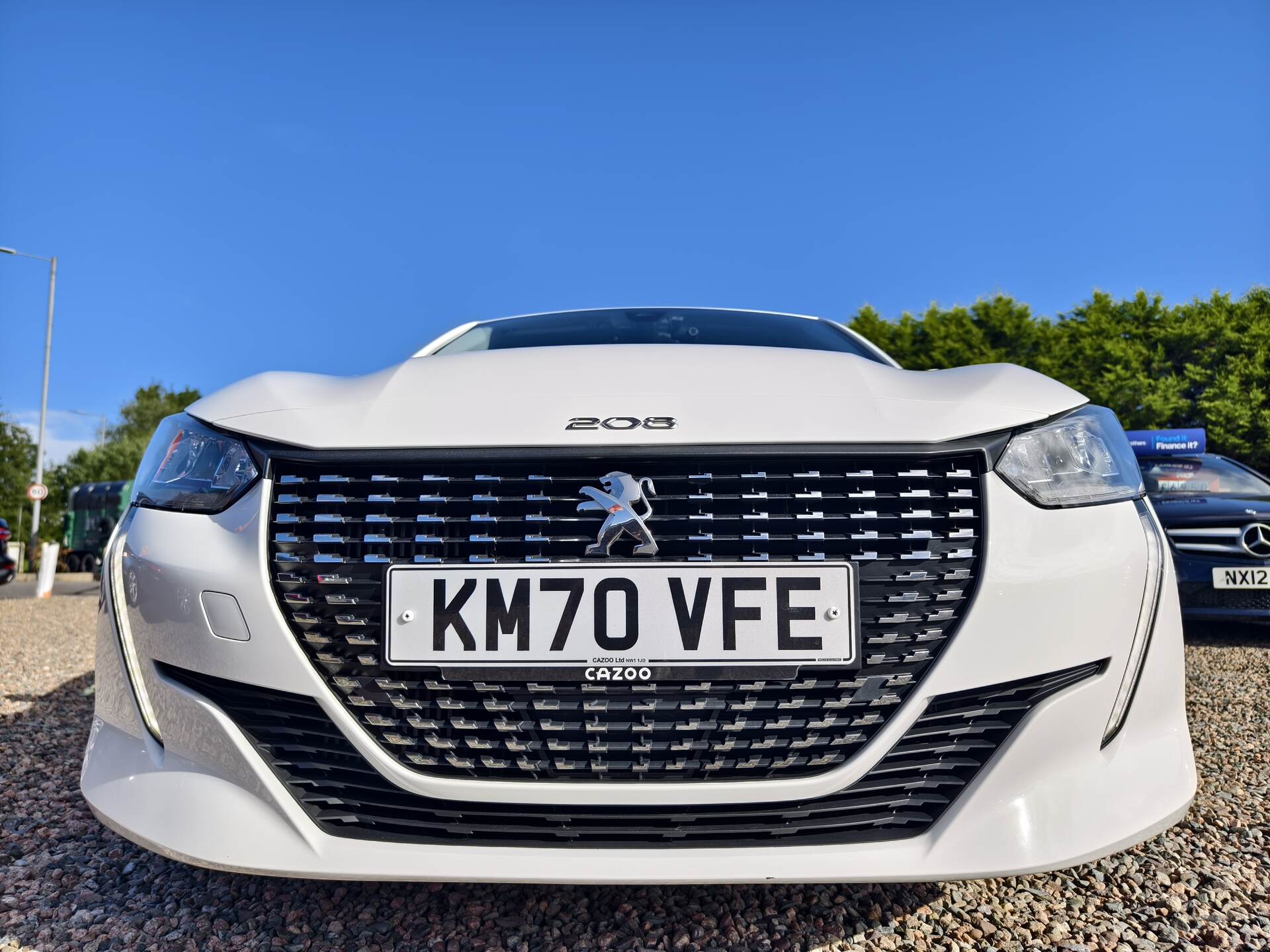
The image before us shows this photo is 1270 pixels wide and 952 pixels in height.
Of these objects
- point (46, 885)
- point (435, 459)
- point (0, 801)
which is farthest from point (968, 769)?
point (0, 801)

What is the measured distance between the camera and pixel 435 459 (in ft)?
4.75

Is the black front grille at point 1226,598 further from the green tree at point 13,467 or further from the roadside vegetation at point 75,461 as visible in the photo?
the green tree at point 13,467

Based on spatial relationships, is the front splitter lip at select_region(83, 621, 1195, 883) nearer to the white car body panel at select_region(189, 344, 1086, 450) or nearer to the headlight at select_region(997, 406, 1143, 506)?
the headlight at select_region(997, 406, 1143, 506)

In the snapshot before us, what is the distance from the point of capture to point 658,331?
2.85 meters

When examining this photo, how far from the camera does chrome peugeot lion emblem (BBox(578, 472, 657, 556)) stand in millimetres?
1410

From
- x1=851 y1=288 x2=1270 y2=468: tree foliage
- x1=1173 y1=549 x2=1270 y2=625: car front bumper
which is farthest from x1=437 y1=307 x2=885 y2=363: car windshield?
x1=851 y1=288 x2=1270 y2=468: tree foliage

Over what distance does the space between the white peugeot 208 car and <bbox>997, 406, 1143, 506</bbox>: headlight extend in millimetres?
13

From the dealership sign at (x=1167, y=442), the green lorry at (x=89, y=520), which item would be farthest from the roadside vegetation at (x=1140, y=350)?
the green lorry at (x=89, y=520)

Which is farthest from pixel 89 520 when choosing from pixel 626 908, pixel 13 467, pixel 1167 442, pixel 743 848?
pixel 743 848

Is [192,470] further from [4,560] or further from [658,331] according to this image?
[4,560]

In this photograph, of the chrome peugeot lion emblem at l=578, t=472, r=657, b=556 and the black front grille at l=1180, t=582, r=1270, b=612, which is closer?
the chrome peugeot lion emblem at l=578, t=472, r=657, b=556

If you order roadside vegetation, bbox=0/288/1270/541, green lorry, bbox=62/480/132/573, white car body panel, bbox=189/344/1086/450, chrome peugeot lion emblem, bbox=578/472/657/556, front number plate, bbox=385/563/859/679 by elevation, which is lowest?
green lorry, bbox=62/480/132/573

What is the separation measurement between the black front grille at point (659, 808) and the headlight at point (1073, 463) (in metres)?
0.31

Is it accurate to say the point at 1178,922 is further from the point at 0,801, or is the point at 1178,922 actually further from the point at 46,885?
the point at 0,801
